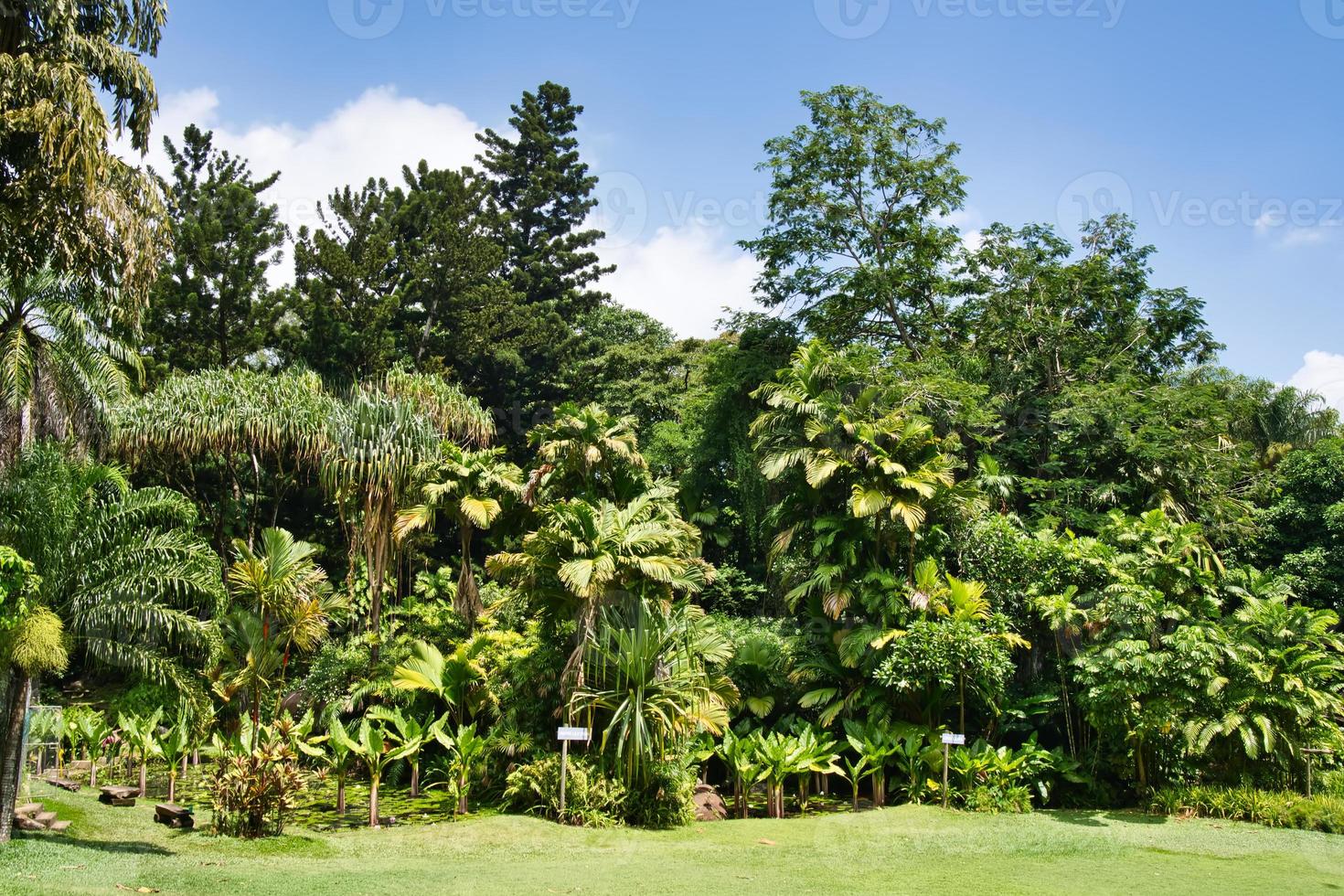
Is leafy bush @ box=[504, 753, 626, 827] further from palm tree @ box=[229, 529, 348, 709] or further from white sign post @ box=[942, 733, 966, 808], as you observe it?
palm tree @ box=[229, 529, 348, 709]

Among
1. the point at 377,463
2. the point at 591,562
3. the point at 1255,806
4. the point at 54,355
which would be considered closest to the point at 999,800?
the point at 1255,806

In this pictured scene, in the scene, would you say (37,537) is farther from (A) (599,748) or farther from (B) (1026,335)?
(B) (1026,335)

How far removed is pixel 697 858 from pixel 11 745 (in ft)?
21.5

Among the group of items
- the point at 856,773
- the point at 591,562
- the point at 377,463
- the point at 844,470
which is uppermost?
the point at 377,463

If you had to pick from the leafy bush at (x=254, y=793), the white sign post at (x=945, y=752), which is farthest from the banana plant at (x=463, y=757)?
the white sign post at (x=945, y=752)

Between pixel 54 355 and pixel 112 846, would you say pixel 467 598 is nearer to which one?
pixel 54 355

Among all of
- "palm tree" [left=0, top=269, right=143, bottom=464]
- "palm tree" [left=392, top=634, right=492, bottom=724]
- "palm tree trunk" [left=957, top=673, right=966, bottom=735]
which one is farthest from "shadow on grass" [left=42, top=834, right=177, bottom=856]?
"palm tree trunk" [left=957, top=673, right=966, bottom=735]

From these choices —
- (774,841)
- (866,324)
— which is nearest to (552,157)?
(866,324)

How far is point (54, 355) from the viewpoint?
Answer: 12.5 metres

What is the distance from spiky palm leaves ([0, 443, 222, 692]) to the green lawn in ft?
10.9

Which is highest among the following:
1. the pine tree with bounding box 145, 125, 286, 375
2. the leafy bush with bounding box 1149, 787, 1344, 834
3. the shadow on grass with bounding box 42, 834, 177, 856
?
the pine tree with bounding box 145, 125, 286, 375

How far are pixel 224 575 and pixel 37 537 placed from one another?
7558 millimetres

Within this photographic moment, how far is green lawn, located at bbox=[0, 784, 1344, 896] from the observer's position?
25.2 feet

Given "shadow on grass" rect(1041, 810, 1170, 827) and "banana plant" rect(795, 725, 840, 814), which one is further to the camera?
"banana plant" rect(795, 725, 840, 814)
